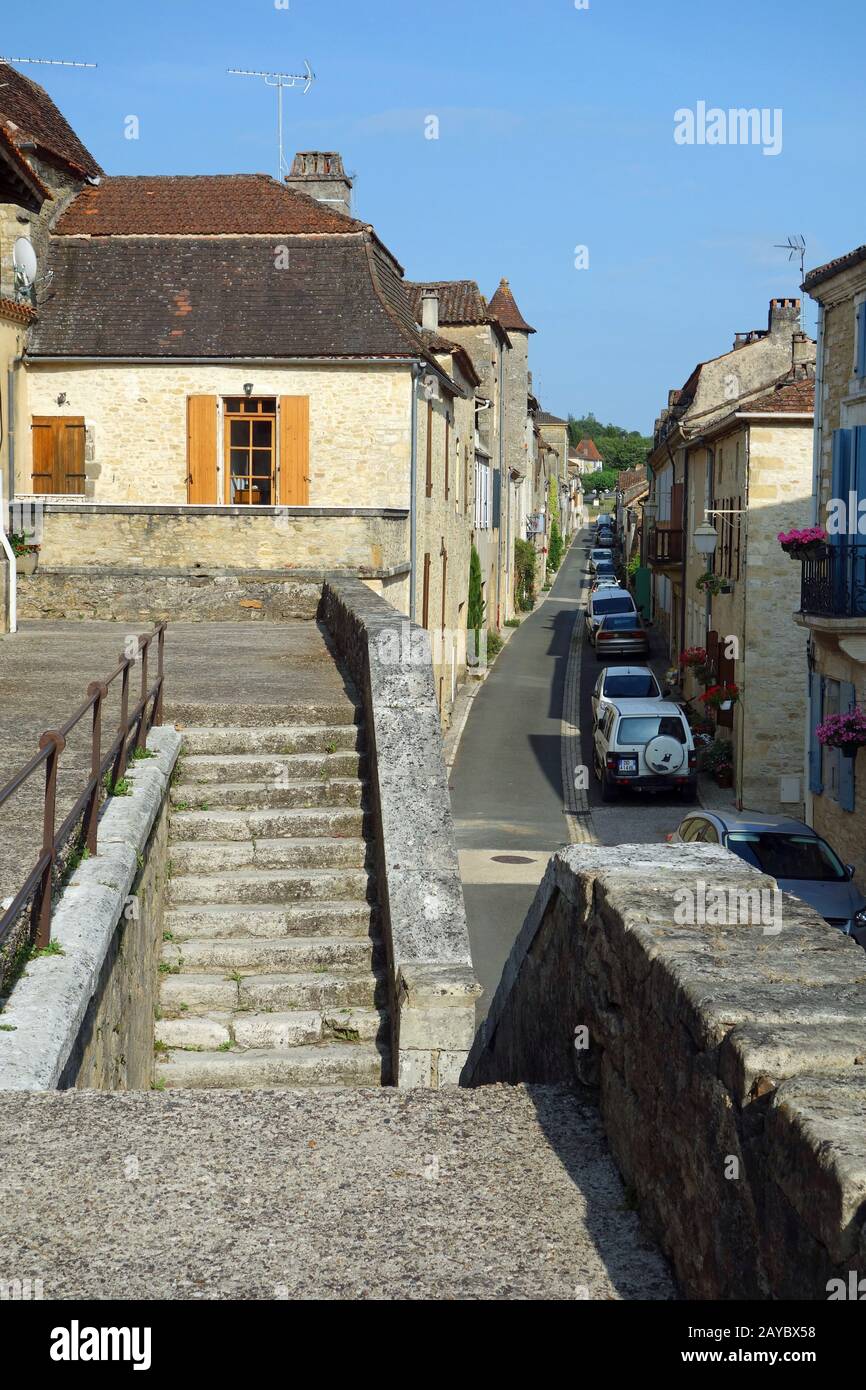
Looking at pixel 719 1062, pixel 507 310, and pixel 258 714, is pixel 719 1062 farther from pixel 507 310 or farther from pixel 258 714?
pixel 507 310

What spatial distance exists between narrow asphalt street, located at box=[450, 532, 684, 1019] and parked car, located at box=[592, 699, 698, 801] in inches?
17.7

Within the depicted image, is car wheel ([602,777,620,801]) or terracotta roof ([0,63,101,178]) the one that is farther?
car wheel ([602,777,620,801])

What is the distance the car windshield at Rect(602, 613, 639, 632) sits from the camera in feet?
132

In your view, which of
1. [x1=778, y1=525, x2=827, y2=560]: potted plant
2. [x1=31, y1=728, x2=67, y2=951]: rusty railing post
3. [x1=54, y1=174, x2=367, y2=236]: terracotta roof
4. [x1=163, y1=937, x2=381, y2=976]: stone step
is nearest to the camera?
[x1=31, y1=728, x2=67, y2=951]: rusty railing post

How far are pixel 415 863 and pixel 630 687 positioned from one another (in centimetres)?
2223

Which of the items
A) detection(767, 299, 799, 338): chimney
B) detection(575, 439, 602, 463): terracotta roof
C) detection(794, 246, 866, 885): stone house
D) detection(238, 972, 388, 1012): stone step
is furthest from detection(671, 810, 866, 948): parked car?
detection(575, 439, 602, 463): terracotta roof

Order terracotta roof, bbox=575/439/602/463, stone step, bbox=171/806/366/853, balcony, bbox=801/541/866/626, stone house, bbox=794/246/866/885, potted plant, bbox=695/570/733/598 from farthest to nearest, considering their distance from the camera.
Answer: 1. terracotta roof, bbox=575/439/602/463
2. potted plant, bbox=695/570/733/598
3. stone house, bbox=794/246/866/885
4. balcony, bbox=801/541/866/626
5. stone step, bbox=171/806/366/853

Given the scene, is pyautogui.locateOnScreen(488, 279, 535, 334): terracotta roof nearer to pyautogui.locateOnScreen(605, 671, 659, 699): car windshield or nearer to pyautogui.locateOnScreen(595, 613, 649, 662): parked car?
pyautogui.locateOnScreen(595, 613, 649, 662): parked car

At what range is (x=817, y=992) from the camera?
10.3 ft

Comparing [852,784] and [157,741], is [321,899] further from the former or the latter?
[852,784]

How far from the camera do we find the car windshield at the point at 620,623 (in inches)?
1588

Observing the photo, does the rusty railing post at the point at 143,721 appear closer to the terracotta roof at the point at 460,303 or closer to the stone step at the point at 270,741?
the stone step at the point at 270,741

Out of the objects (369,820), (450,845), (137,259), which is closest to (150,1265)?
(450,845)

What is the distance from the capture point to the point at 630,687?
28.7 meters
